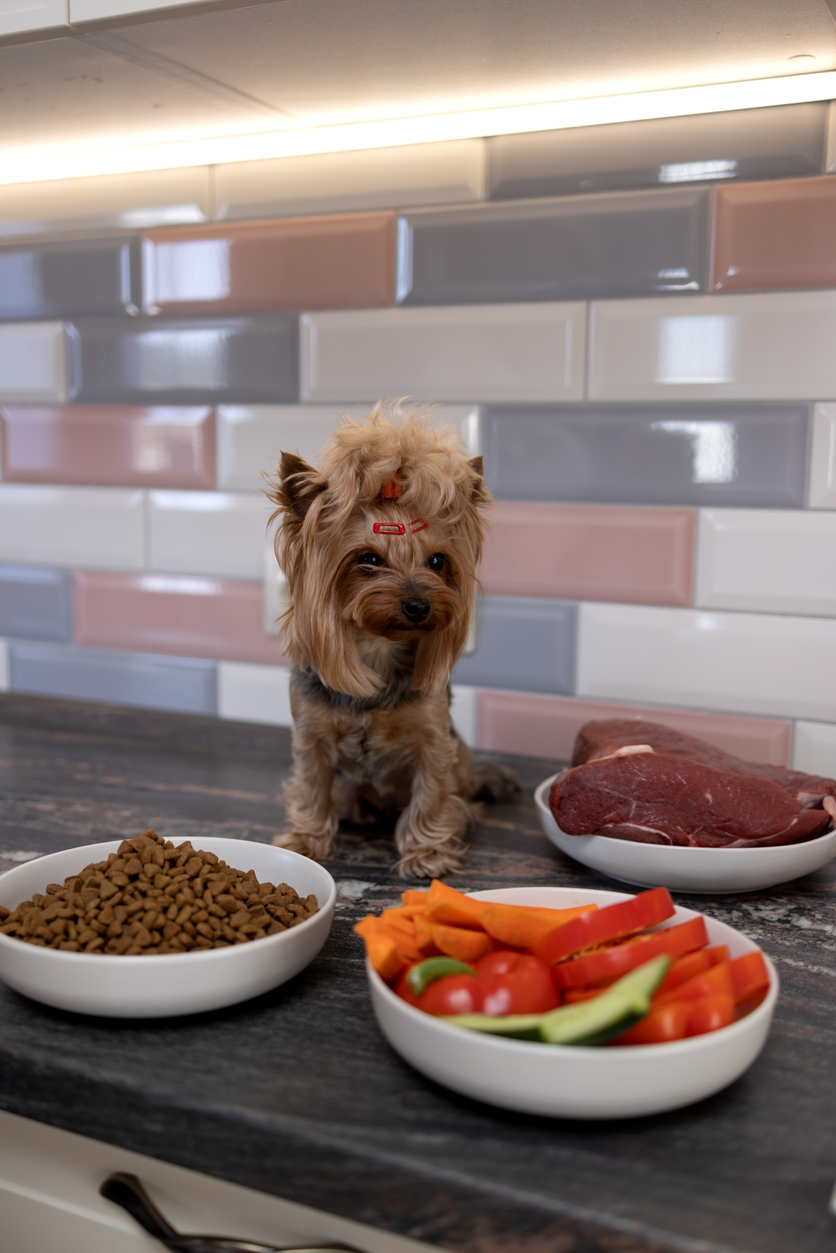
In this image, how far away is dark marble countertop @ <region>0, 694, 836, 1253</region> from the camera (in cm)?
60

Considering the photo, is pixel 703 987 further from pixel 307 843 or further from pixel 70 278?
pixel 70 278

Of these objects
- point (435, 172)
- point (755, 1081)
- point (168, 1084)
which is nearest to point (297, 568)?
point (168, 1084)

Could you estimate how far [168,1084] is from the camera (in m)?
0.71

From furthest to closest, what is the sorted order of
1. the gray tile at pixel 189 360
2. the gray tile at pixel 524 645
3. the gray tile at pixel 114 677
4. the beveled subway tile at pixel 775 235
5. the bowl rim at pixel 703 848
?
1. the gray tile at pixel 114 677
2. the gray tile at pixel 189 360
3. the gray tile at pixel 524 645
4. the beveled subway tile at pixel 775 235
5. the bowl rim at pixel 703 848

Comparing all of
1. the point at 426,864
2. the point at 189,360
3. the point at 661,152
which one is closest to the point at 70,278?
the point at 189,360

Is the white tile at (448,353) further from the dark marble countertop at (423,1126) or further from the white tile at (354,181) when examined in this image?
the dark marble countertop at (423,1126)

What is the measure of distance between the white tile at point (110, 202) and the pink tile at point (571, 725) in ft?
3.24

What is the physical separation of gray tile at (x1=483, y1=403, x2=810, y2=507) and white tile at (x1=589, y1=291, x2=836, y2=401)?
26mm

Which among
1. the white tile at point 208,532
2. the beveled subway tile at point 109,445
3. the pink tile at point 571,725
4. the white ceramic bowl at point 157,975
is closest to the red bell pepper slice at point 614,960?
the white ceramic bowl at point 157,975

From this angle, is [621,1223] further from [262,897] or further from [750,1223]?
[262,897]

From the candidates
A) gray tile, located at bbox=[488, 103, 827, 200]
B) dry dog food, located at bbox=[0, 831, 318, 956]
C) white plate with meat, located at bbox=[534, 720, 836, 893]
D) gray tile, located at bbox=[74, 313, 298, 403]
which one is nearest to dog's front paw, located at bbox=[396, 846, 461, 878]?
white plate with meat, located at bbox=[534, 720, 836, 893]

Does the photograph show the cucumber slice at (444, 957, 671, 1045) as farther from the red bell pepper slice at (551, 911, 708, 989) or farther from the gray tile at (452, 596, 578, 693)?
the gray tile at (452, 596, 578, 693)

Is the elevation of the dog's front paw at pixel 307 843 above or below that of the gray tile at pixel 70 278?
below

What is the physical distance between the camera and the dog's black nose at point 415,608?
3.36ft
